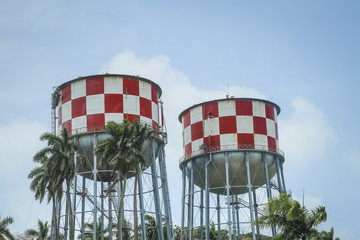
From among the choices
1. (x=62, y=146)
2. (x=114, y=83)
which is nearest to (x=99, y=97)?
(x=114, y=83)

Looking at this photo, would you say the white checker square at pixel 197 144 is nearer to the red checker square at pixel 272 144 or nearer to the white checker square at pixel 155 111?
the white checker square at pixel 155 111

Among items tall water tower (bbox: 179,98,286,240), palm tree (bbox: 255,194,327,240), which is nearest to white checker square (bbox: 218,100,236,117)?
tall water tower (bbox: 179,98,286,240)

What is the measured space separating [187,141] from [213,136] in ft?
10.2

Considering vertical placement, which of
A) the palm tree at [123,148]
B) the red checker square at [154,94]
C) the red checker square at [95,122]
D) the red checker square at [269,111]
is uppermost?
the red checker square at [154,94]

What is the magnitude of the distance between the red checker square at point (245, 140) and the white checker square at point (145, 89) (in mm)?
7447

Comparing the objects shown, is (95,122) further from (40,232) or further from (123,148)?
(40,232)

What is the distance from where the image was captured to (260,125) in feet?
164

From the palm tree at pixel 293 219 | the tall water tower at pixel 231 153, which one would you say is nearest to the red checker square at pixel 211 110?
the tall water tower at pixel 231 153

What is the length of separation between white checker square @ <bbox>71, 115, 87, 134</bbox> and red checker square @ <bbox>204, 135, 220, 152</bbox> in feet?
32.1

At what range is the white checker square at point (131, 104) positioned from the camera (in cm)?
4581

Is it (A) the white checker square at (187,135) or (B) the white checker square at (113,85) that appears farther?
(A) the white checker square at (187,135)

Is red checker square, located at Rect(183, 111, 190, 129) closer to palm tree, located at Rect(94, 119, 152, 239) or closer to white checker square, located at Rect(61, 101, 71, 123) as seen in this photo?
white checker square, located at Rect(61, 101, 71, 123)

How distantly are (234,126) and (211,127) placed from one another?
5.95ft

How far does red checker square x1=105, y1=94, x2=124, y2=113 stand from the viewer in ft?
149
